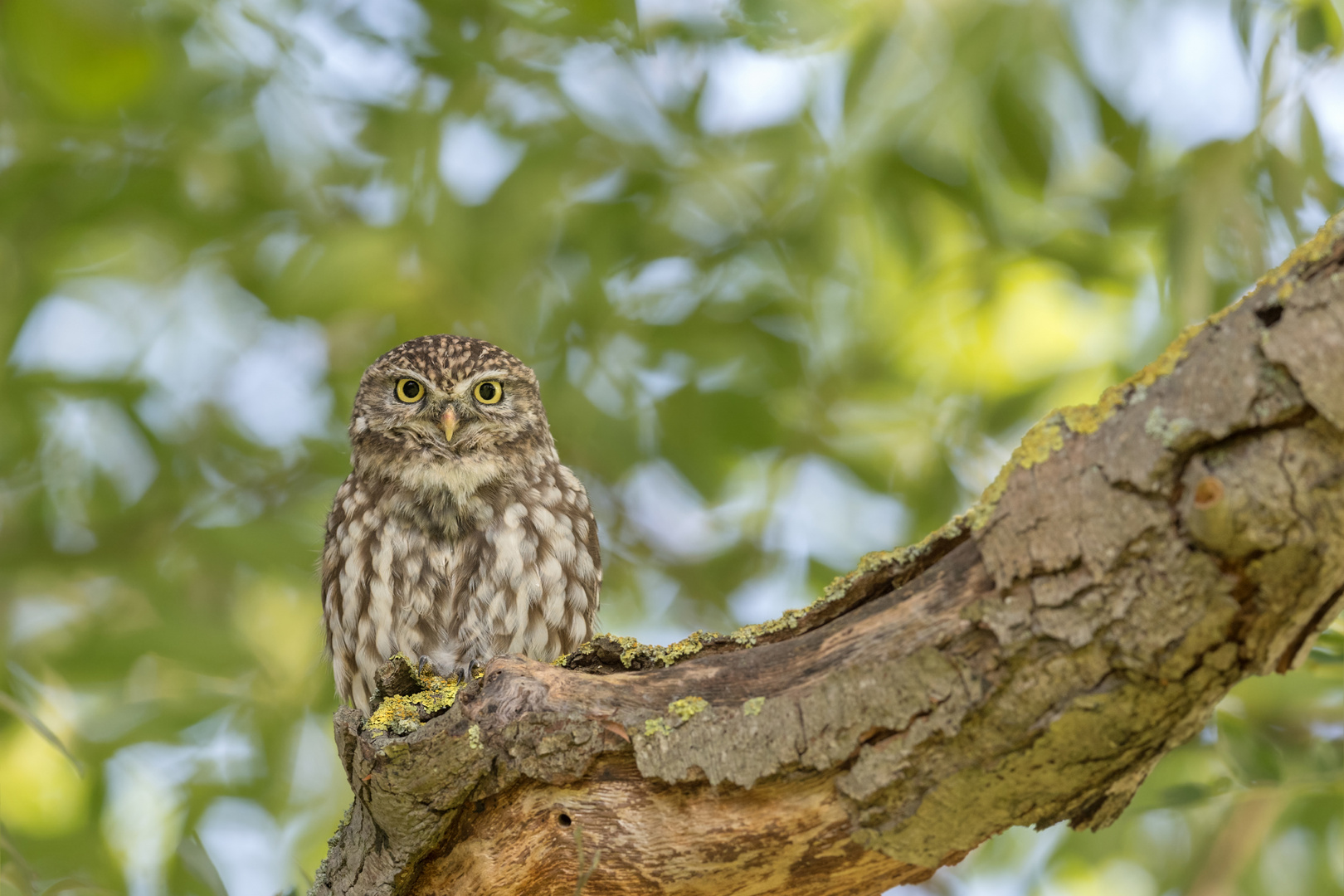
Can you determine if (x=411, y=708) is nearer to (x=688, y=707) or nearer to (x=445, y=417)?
(x=688, y=707)

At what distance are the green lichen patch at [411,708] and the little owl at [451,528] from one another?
1.08m

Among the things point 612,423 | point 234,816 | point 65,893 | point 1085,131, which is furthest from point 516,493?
point 1085,131

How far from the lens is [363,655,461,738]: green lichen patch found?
241cm

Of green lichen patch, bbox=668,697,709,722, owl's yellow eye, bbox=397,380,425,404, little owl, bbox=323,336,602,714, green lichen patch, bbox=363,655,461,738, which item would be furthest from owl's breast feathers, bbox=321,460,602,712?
green lichen patch, bbox=668,697,709,722

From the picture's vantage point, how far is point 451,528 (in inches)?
154

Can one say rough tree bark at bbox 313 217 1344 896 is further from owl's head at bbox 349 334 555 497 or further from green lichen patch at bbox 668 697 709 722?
owl's head at bbox 349 334 555 497

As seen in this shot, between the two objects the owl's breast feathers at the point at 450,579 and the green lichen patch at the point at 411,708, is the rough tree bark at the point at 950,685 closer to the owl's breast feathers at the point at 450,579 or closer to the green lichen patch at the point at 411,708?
the green lichen patch at the point at 411,708

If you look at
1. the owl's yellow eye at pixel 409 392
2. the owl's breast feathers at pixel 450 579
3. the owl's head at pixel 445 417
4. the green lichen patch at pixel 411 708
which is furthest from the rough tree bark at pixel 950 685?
the owl's yellow eye at pixel 409 392

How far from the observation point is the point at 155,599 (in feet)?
13.6

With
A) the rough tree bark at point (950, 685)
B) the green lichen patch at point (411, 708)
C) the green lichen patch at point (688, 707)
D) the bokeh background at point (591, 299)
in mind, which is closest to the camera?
the rough tree bark at point (950, 685)

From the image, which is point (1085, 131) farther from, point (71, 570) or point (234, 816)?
point (71, 570)

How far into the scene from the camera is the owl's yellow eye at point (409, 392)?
4.14 meters

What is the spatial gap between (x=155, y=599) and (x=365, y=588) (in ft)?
2.71

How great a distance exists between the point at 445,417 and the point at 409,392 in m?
0.21
